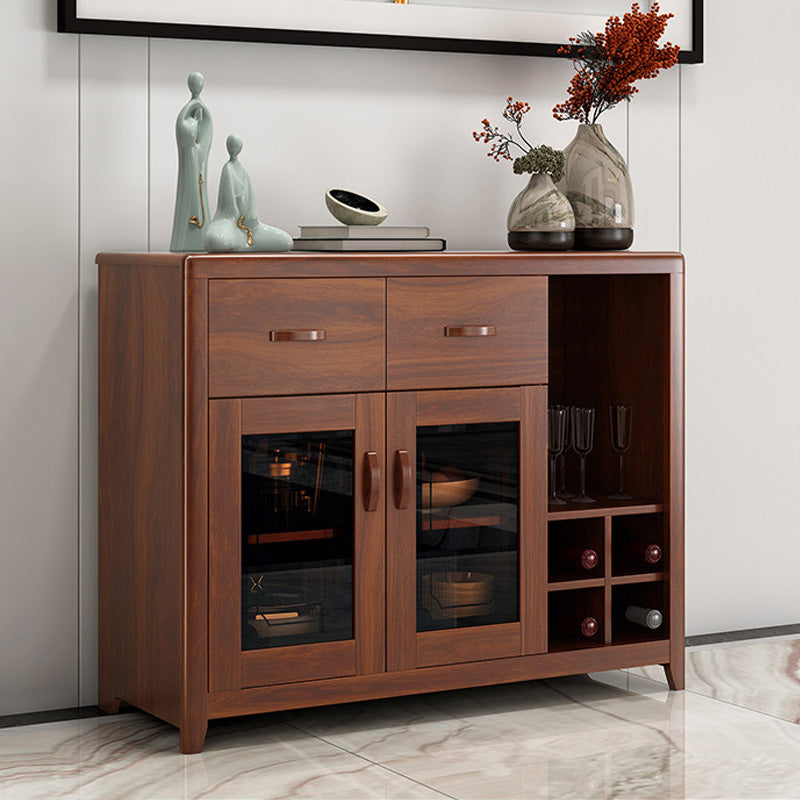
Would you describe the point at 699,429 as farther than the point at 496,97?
Yes

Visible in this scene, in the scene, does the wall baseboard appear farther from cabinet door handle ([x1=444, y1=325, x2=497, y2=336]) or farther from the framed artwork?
the framed artwork

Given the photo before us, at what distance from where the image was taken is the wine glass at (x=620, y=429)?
2.97m

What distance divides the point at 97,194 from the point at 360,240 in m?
0.57

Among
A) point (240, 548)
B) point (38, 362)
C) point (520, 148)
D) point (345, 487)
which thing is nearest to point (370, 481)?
point (345, 487)

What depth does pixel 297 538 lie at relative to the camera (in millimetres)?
2549

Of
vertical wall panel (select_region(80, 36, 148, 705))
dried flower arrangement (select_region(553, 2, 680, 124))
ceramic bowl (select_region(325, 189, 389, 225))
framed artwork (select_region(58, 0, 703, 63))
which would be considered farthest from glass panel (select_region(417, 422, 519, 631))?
framed artwork (select_region(58, 0, 703, 63))

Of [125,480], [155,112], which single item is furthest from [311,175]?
[125,480]

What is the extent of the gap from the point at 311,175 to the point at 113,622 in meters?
1.06

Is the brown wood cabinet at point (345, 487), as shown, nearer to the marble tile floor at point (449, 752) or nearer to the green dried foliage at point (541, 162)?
the marble tile floor at point (449, 752)

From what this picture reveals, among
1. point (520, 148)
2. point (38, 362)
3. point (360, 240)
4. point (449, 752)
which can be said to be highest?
point (520, 148)

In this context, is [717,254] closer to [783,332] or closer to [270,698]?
[783,332]

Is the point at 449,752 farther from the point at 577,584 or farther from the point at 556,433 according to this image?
the point at 556,433

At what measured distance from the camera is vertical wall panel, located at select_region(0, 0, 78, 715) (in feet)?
8.96

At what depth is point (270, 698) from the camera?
8.32 ft
